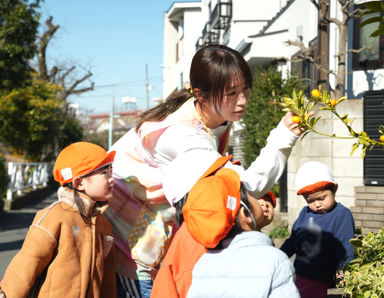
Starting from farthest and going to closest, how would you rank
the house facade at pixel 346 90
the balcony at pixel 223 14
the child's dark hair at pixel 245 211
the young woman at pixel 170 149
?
the balcony at pixel 223 14 < the house facade at pixel 346 90 < the young woman at pixel 170 149 < the child's dark hair at pixel 245 211

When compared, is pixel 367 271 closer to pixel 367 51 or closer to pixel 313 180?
pixel 313 180

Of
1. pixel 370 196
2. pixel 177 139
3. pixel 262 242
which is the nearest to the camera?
pixel 262 242

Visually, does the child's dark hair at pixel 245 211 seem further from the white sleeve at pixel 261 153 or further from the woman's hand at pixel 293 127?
the woman's hand at pixel 293 127

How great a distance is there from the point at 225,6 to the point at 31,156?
12089 mm

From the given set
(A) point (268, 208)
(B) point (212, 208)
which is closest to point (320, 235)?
(A) point (268, 208)

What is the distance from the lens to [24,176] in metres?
19.8

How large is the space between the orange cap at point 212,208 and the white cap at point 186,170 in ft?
0.34

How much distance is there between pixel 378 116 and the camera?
27.5 ft

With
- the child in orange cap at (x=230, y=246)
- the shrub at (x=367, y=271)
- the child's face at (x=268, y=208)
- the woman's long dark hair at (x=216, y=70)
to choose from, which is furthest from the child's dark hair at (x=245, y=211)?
the child's face at (x=268, y=208)

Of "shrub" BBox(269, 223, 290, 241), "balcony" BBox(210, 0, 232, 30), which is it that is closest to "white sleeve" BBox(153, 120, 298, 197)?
"shrub" BBox(269, 223, 290, 241)

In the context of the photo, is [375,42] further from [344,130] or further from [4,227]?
[4,227]

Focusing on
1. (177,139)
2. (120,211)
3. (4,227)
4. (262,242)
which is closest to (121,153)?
(120,211)

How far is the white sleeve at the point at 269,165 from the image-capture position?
2.13m

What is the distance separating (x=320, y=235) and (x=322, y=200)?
0.24 metres
